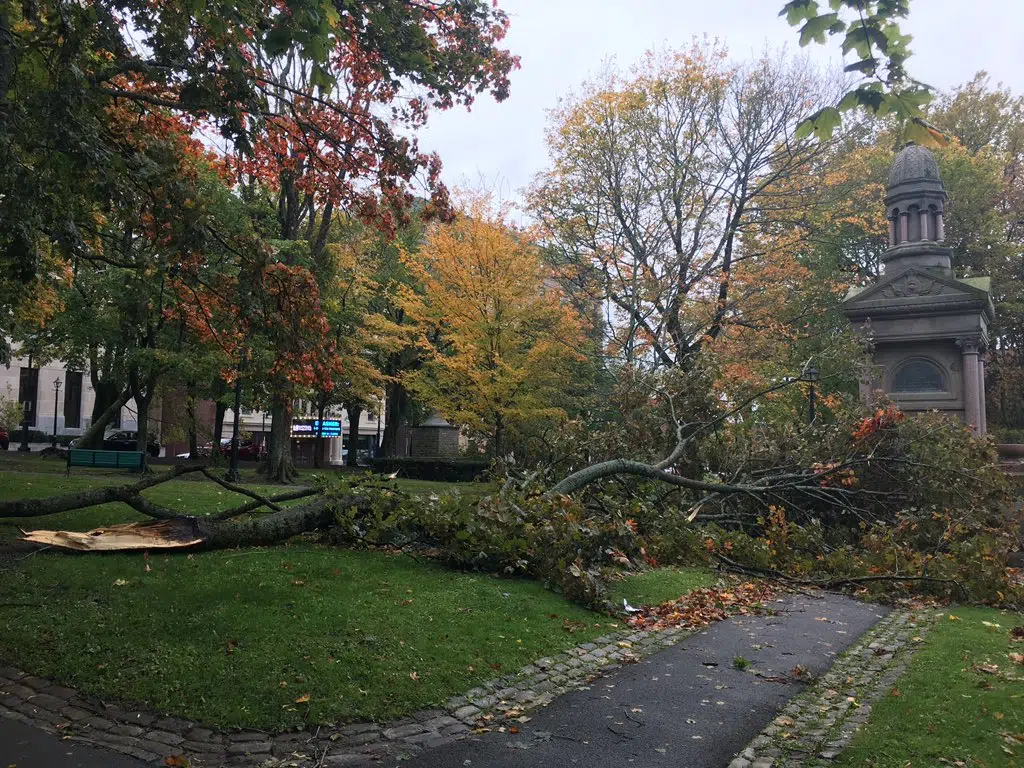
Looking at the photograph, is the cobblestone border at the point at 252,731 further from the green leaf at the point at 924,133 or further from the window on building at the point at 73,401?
the window on building at the point at 73,401

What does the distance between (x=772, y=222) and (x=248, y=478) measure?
695 inches

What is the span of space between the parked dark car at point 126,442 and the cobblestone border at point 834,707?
3793 cm

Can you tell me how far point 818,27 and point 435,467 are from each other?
81.9 feet

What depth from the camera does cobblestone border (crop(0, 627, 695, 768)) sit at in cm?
414

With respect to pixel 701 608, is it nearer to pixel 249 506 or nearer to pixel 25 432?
pixel 249 506

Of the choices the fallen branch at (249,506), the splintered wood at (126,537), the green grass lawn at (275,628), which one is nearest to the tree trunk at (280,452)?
the fallen branch at (249,506)

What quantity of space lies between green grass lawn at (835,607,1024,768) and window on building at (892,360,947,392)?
530 inches

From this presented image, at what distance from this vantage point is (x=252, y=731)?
4.39m

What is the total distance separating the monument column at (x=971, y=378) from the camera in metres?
17.9

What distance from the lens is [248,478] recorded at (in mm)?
21734

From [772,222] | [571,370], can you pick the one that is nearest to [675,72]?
[772,222]

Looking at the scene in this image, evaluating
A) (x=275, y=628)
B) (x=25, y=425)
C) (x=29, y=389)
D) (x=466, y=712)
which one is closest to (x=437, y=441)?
(x=25, y=425)

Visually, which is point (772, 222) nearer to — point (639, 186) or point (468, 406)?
point (639, 186)

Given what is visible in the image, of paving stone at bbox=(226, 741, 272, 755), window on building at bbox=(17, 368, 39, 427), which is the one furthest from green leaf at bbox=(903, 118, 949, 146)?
window on building at bbox=(17, 368, 39, 427)
